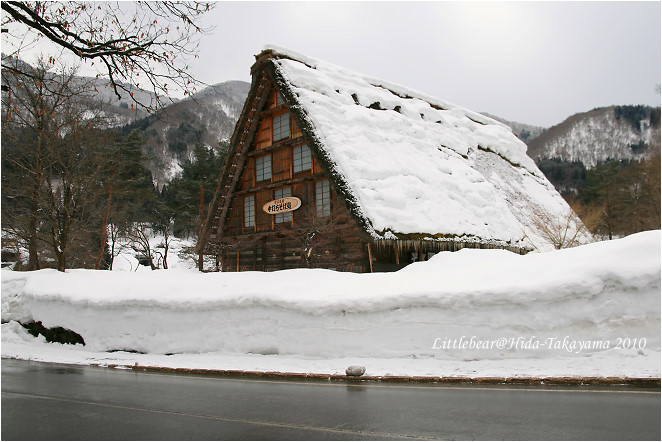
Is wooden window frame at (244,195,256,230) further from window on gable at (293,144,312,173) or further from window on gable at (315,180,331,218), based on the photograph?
window on gable at (315,180,331,218)

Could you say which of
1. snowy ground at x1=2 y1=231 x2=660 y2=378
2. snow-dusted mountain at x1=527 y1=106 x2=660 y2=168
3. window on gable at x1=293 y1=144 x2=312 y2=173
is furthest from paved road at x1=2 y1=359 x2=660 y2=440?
snow-dusted mountain at x1=527 y1=106 x2=660 y2=168

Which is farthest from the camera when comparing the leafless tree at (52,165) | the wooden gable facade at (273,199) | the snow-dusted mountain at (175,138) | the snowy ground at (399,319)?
the snow-dusted mountain at (175,138)

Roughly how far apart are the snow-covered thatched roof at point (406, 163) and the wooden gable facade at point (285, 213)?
1.09ft

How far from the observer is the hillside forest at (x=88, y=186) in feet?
61.4

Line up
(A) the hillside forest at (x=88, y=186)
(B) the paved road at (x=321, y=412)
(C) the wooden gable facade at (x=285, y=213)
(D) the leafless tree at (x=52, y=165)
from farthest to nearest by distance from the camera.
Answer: (D) the leafless tree at (x=52, y=165)
(A) the hillside forest at (x=88, y=186)
(C) the wooden gable facade at (x=285, y=213)
(B) the paved road at (x=321, y=412)

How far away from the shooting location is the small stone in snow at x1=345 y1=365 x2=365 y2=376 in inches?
332

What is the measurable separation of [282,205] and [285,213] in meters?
0.49

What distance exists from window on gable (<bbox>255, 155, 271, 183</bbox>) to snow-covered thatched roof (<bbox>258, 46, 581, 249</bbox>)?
3.58 metres

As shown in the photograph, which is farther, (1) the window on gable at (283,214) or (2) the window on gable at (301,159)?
(1) the window on gable at (283,214)

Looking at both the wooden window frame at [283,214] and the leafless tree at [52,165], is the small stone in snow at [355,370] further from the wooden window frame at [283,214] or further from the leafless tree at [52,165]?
the leafless tree at [52,165]

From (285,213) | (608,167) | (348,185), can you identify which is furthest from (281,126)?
(608,167)

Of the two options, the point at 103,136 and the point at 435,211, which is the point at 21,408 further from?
the point at 103,136

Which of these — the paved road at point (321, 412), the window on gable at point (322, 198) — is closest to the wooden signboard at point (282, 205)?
the window on gable at point (322, 198)

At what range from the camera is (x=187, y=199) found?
5494 centimetres
